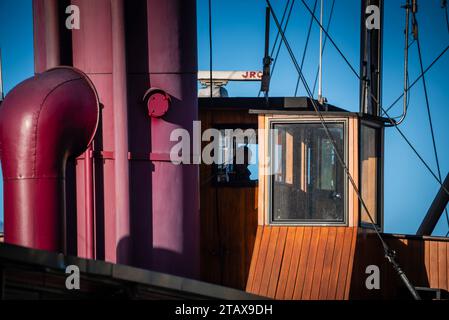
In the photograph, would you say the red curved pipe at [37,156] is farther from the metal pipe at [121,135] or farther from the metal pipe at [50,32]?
the metal pipe at [50,32]

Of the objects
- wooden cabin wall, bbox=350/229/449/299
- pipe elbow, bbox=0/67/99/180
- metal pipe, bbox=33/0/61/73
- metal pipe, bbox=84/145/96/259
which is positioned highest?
metal pipe, bbox=33/0/61/73

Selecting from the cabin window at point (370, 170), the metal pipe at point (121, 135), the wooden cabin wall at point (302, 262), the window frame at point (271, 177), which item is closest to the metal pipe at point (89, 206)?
the metal pipe at point (121, 135)

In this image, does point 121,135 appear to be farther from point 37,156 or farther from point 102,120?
point 37,156

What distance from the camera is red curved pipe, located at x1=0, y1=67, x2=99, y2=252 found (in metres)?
9.98

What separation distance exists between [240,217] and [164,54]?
2.54 metres

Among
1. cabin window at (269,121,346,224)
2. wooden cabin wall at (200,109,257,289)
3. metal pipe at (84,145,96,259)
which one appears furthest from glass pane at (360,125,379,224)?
metal pipe at (84,145,96,259)

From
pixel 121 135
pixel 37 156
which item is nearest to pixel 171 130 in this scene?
pixel 121 135

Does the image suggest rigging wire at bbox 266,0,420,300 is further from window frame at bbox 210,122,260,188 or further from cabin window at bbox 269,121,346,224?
window frame at bbox 210,122,260,188

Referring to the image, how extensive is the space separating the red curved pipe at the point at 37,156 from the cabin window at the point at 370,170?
3898mm

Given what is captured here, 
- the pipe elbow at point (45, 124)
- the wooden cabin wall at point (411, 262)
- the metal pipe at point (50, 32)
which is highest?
the metal pipe at point (50, 32)

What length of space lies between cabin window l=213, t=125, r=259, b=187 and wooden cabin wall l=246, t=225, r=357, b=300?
1154 millimetres

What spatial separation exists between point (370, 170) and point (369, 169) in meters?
0.04

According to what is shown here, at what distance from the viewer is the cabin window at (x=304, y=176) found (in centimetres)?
1159

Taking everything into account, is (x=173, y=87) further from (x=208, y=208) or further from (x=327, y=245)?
(x=327, y=245)
